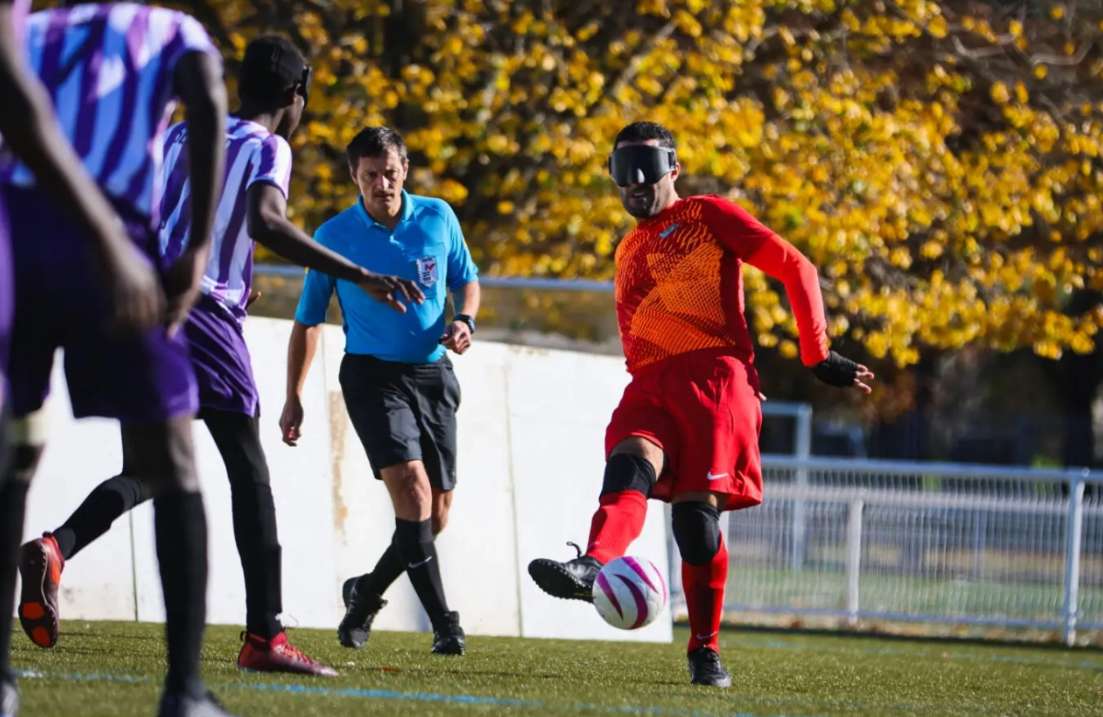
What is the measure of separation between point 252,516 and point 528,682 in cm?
118

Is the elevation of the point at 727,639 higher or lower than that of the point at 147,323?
lower

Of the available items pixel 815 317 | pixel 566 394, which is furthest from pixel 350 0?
pixel 815 317

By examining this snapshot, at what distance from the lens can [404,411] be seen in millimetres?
7613

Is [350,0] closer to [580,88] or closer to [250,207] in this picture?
[580,88]

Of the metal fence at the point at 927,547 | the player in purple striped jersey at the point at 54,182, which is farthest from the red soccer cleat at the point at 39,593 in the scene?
the metal fence at the point at 927,547

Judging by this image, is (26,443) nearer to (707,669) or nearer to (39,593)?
(39,593)

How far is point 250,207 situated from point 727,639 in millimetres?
7127

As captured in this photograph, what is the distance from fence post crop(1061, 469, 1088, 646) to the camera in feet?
45.0

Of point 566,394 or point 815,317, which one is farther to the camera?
point 566,394

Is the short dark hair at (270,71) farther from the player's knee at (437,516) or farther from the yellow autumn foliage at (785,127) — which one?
the yellow autumn foliage at (785,127)

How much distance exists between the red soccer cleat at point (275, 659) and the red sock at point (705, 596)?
1.42m

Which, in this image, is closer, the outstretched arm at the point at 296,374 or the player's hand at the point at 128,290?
the player's hand at the point at 128,290

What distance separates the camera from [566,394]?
406 inches

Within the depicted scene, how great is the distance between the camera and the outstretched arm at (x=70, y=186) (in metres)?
3.62
